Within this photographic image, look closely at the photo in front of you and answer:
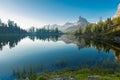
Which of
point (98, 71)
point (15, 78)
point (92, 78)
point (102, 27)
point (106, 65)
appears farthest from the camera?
point (102, 27)

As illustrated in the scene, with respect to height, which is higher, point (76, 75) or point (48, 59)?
point (76, 75)

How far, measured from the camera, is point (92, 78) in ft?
76.0

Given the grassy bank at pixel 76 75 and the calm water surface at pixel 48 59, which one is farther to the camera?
the calm water surface at pixel 48 59

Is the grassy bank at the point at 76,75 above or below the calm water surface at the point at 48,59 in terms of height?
above

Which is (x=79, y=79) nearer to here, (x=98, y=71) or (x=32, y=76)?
(x=32, y=76)

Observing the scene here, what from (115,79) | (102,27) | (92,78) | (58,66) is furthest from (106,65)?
(102,27)

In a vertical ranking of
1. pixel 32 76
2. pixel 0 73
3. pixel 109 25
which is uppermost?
pixel 109 25

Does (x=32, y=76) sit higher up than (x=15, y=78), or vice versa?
(x=32, y=76)

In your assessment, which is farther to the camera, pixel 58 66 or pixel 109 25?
pixel 109 25

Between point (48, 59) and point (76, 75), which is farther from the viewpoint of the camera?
point (48, 59)

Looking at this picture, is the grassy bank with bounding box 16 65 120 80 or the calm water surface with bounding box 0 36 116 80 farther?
the calm water surface with bounding box 0 36 116 80

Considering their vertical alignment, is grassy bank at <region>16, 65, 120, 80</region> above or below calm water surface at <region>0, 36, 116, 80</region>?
above

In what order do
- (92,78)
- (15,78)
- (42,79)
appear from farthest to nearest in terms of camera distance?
(15,78)
(42,79)
(92,78)

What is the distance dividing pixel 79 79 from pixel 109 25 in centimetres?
17313
